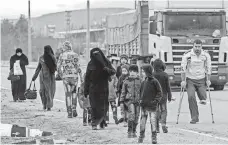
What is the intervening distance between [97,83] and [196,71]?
9.53ft

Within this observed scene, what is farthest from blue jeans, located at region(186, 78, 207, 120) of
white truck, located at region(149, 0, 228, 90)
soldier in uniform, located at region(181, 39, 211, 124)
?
white truck, located at region(149, 0, 228, 90)

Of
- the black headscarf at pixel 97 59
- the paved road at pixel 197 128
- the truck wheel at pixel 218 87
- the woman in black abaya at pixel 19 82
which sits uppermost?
the black headscarf at pixel 97 59

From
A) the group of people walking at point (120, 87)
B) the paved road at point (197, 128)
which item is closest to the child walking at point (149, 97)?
the group of people walking at point (120, 87)

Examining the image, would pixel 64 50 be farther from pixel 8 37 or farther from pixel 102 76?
pixel 8 37

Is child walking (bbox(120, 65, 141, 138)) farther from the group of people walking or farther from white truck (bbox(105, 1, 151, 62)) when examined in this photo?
white truck (bbox(105, 1, 151, 62))

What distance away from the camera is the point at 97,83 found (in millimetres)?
14234

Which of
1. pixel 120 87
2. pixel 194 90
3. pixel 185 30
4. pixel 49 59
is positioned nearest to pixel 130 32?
pixel 185 30

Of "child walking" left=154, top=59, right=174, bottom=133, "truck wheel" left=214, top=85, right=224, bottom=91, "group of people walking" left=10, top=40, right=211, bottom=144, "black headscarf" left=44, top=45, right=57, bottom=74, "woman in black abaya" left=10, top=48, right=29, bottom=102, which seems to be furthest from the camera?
"truck wheel" left=214, top=85, right=224, bottom=91

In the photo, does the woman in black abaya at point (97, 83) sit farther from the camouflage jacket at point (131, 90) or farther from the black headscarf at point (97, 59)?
the camouflage jacket at point (131, 90)

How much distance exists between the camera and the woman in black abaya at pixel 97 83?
14.2 m

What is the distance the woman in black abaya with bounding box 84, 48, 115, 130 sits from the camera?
14.2 meters

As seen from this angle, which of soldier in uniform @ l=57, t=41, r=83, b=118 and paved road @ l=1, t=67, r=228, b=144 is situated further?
Answer: soldier in uniform @ l=57, t=41, r=83, b=118

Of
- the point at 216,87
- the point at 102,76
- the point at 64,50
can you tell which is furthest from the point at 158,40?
the point at 102,76

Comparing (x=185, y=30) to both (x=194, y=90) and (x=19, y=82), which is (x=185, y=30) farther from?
(x=194, y=90)
